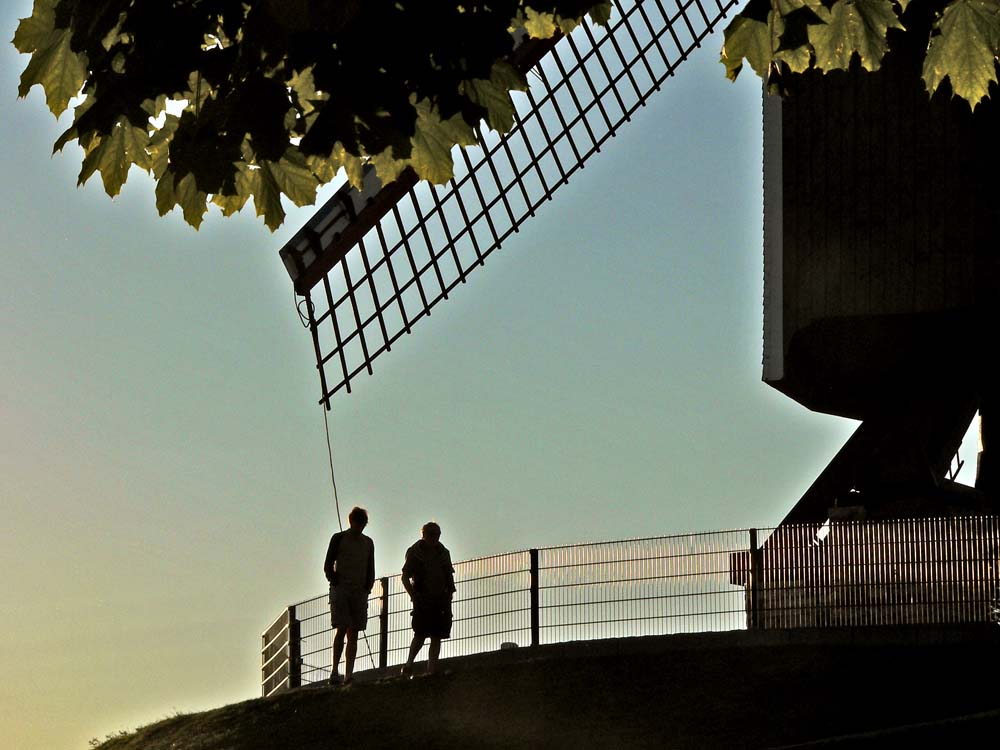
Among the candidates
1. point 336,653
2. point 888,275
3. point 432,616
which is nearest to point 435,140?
point 432,616

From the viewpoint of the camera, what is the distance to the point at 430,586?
15.7 metres

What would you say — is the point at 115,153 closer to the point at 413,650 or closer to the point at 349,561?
the point at 349,561

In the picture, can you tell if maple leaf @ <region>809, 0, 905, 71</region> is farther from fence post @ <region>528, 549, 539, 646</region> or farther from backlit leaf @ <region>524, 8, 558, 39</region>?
fence post @ <region>528, 549, 539, 646</region>

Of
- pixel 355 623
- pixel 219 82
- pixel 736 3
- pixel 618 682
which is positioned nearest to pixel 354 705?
pixel 355 623

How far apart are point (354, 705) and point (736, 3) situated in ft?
33.0

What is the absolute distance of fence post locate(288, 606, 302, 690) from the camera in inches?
692

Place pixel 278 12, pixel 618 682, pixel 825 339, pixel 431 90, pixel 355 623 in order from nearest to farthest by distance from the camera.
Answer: pixel 278 12, pixel 431 90, pixel 618 682, pixel 355 623, pixel 825 339

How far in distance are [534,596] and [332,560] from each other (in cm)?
173

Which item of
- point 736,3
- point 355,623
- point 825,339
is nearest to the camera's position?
point 355,623

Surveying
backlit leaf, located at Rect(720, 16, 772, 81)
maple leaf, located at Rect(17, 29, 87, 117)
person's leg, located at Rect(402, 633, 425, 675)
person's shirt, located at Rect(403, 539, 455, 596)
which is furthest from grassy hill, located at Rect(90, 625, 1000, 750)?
maple leaf, located at Rect(17, 29, 87, 117)

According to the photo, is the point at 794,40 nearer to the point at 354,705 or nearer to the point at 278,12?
the point at 278,12

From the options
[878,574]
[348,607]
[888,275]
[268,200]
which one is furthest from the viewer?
[888,275]

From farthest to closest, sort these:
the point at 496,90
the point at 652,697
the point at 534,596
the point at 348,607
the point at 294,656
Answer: the point at 294,656, the point at 534,596, the point at 348,607, the point at 652,697, the point at 496,90

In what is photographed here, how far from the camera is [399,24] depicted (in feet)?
20.4
